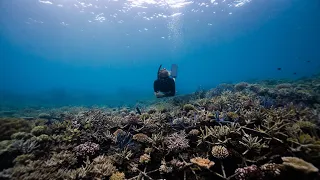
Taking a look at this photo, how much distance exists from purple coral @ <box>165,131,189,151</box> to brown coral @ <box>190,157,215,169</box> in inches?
21.3

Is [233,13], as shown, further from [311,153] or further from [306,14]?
[311,153]

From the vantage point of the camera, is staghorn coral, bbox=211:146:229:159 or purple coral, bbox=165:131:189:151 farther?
purple coral, bbox=165:131:189:151

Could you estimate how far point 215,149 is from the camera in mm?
4250

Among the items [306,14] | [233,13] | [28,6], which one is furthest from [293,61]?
[28,6]

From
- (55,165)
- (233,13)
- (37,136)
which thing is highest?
(233,13)

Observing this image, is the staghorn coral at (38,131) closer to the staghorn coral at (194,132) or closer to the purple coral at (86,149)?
the purple coral at (86,149)

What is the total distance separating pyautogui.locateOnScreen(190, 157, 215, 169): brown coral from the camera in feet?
12.9

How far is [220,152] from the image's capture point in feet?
13.6

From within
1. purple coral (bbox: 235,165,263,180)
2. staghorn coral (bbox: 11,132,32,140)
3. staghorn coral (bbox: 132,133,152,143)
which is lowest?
purple coral (bbox: 235,165,263,180)

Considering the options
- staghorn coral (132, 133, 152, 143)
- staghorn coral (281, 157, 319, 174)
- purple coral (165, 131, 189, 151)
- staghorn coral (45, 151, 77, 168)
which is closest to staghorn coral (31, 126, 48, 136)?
staghorn coral (45, 151, 77, 168)

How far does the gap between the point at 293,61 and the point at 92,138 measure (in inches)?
8041

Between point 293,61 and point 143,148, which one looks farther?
point 293,61

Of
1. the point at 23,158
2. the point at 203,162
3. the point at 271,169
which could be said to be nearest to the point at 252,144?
the point at 271,169

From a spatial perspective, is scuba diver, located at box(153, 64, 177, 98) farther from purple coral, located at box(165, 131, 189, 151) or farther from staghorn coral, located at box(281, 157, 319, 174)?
staghorn coral, located at box(281, 157, 319, 174)
